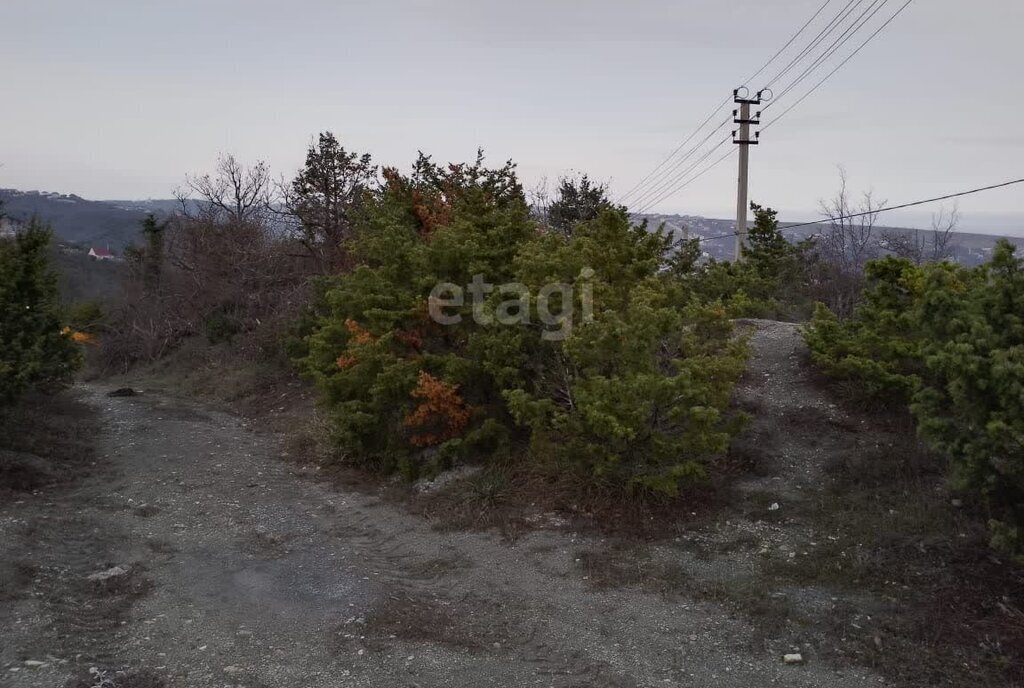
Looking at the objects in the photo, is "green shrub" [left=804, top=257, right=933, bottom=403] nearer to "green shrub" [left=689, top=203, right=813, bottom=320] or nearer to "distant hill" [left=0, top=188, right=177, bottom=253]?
"green shrub" [left=689, top=203, right=813, bottom=320]

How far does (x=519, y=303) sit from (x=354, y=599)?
4075 mm

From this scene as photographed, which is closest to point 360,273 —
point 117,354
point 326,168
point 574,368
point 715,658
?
point 574,368

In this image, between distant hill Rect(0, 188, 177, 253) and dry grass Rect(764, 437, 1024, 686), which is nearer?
dry grass Rect(764, 437, 1024, 686)

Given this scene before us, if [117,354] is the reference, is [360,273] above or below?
above

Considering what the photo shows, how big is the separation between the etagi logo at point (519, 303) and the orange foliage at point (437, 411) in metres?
0.99

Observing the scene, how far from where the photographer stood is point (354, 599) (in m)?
6.40

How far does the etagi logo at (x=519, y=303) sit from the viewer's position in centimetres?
841

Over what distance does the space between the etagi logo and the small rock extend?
15.6ft

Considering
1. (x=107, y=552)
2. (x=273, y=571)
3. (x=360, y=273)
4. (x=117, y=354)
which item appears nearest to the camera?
(x=273, y=571)

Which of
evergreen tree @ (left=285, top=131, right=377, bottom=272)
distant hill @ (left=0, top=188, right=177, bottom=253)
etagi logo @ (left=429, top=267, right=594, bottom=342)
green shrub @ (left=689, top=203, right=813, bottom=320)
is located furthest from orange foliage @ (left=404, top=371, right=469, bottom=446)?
distant hill @ (left=0, top=188, right=177, bottom=253)

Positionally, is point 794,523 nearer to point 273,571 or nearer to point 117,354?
point 273,571

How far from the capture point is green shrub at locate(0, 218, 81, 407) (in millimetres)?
10180

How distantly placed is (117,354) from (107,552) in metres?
19.7

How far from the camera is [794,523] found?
24.1 feet
